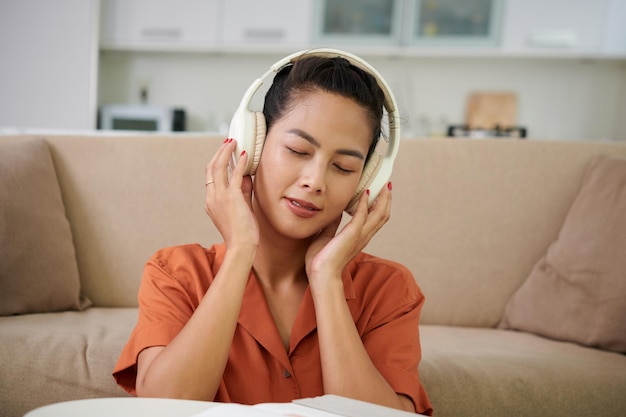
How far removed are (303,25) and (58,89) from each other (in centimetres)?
165

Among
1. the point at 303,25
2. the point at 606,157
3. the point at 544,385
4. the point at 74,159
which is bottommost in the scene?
the point at 544,385

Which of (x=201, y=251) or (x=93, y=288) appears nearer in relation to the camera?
(x=201, y=251)

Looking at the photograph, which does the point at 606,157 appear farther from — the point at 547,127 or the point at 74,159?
the point at 547,127

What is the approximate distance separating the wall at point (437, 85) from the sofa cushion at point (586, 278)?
7.10 feet

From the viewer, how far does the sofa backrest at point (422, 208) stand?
1690mm

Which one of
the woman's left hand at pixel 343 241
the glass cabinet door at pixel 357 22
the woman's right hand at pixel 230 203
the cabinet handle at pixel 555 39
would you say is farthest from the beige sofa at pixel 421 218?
the glass cabinet door at pixel 357 22

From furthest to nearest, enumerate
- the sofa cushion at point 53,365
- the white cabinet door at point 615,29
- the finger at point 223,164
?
the white cabinet door at point 615,29 → the sofa cushion at point 53,365 → the finger at point 223,164

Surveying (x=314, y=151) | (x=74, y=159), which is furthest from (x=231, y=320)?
(x=74, y=159)

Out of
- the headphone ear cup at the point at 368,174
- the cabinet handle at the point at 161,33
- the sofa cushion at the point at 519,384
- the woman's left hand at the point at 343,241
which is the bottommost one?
the sofa cushion at the point at 519,384

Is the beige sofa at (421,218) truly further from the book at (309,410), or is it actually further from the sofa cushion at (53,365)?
the book at (309,410)

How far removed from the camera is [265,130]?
101 centimetres

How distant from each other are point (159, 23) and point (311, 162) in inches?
128

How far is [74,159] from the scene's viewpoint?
1.71 metres

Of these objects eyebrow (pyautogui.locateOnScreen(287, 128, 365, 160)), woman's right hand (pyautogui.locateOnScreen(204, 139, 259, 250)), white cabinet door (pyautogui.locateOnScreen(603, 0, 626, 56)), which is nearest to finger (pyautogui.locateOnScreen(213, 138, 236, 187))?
woman's right hand (pyautogui.locateOnScreen(204, 139, 259, 250))
